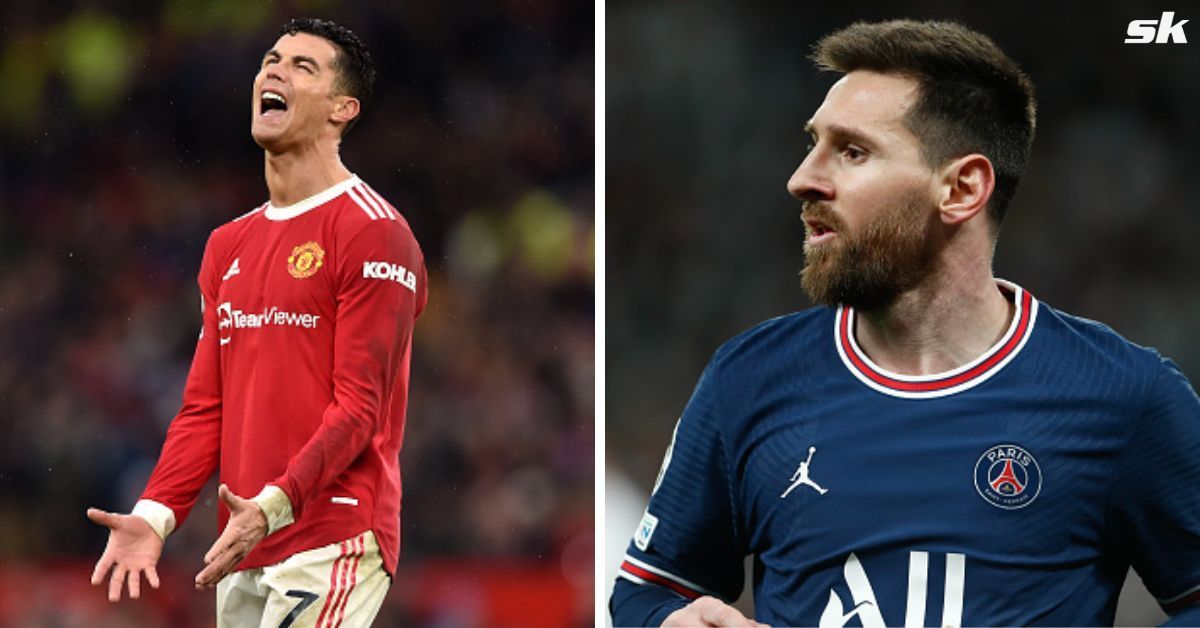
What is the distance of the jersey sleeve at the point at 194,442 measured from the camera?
3523 mm

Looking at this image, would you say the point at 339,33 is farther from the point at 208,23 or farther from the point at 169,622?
the point at 169,622

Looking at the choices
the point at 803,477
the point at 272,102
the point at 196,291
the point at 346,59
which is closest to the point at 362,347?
the point at 272,102

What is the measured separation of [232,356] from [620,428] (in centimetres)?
342

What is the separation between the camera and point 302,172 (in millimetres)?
3480

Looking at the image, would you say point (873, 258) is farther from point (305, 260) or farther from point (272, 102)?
point (272, 102)

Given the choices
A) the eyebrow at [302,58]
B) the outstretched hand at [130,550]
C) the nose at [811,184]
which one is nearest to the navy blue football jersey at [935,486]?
the nose at [811,184]

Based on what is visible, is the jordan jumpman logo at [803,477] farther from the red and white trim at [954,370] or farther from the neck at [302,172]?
the neck at [302,172]

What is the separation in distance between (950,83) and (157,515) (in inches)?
83.2

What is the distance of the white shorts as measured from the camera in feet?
10.9

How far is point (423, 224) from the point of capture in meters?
5.11

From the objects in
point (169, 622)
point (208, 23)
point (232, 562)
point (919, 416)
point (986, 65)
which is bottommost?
point (169, 622)

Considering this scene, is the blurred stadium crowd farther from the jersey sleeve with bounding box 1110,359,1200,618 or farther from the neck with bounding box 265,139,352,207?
the jersey sleeve with bounding box 1110,359,1200,618

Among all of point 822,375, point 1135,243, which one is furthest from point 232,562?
point 1135,243

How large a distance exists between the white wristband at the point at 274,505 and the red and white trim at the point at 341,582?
258 mm
